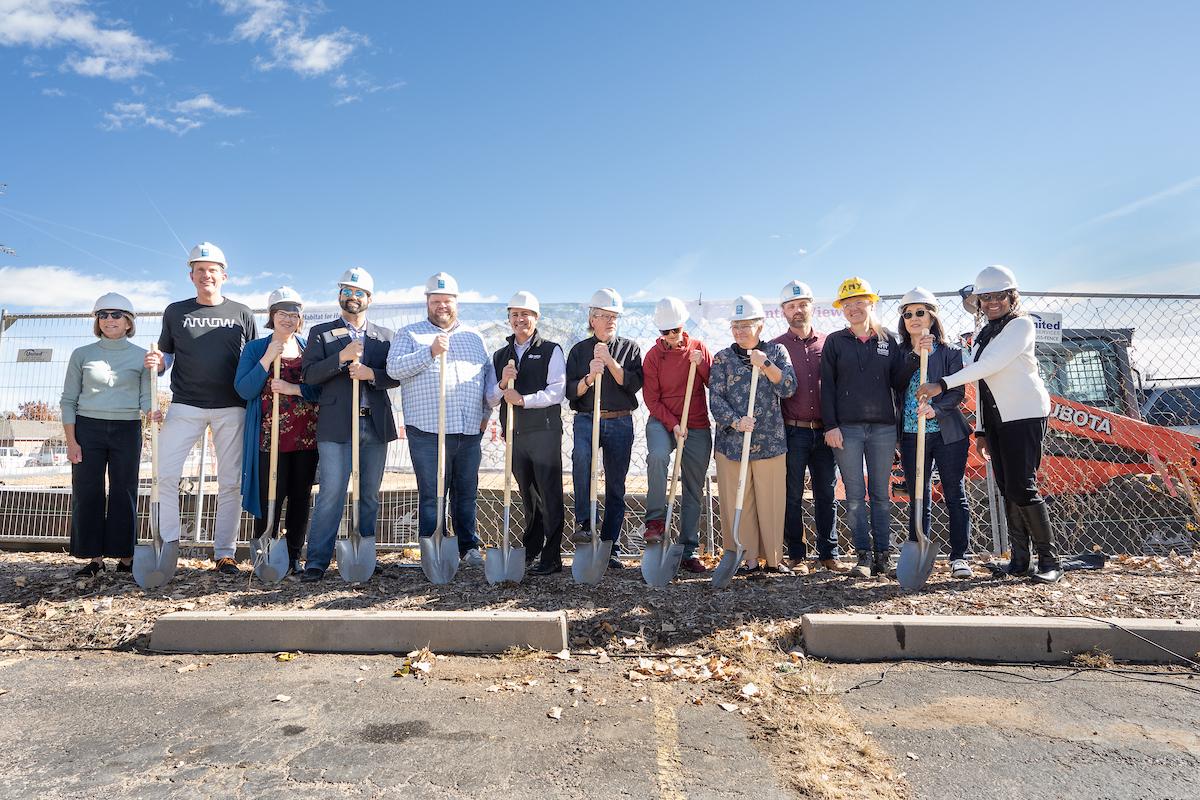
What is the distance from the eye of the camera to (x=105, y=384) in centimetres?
529

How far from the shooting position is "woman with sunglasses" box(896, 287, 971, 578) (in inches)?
200

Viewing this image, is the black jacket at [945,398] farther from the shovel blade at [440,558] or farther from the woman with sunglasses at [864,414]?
the shovel blade at [440,558]

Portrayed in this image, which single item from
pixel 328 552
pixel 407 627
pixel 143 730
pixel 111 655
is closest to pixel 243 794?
pixel 143 730

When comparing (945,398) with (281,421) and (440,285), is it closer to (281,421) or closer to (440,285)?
(440,285)

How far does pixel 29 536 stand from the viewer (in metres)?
7.03

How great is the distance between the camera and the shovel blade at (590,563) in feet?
16.2

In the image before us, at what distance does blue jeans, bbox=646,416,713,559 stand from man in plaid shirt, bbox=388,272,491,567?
1.33 meters

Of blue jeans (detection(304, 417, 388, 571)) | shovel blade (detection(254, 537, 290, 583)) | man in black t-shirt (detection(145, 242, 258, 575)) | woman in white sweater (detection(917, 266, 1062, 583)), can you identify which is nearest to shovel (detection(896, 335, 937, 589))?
woman in white sweater (detection(917, 266, 1062, 583))

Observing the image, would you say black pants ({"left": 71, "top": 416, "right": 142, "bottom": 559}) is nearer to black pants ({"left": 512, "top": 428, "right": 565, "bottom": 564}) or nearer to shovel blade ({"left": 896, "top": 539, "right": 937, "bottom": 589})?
black pants ({"left": 512, "top": 428, "right": 565, "bottom": 564})

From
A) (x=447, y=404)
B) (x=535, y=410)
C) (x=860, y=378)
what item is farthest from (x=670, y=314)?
(x=447, y=404)

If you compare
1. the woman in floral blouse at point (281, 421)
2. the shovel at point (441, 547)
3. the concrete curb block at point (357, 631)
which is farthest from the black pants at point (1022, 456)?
the woman in floral blouse at point (281, 421)

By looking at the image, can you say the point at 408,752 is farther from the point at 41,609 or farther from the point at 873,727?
the point at 41,609

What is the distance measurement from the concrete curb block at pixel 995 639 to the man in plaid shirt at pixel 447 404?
8.98 feet

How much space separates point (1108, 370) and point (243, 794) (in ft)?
26.9
